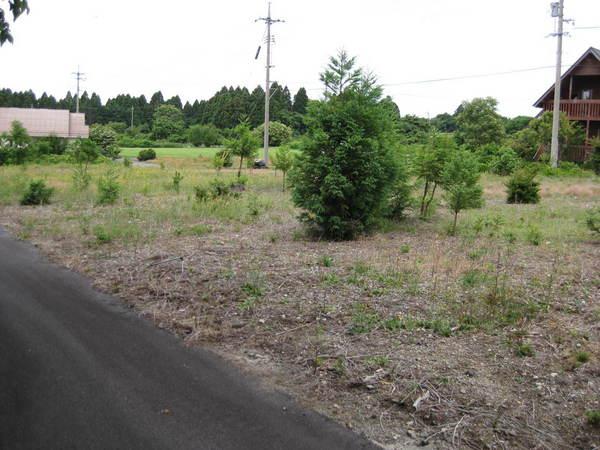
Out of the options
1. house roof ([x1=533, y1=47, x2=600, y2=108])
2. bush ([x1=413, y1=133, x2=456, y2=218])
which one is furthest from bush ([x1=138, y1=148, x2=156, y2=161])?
A: bush ([x1=413, y1=133, x2=456, y2=218])

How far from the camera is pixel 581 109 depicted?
37.0m

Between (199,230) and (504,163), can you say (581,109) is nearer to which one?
(504,163)

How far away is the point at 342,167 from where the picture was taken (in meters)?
10.9

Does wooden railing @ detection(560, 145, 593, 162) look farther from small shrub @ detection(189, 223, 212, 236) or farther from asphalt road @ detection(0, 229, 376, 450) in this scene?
asphalt road @ detection(0, 229, 376, 450)

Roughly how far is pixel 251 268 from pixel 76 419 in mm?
4427

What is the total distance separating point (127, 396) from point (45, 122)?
7243 cm

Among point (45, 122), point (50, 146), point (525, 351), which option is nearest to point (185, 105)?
point (45, 122)

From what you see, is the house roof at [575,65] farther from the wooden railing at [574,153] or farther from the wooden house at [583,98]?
the wooden railing at [574,153]

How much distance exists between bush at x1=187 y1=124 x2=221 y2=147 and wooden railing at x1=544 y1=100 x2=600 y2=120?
50.4m

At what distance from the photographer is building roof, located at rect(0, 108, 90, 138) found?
68.6 metres

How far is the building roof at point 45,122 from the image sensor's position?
68625 millimetres

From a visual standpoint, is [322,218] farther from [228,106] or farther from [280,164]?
[228,106]

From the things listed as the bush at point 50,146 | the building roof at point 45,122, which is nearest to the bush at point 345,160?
the bush at point 50,146

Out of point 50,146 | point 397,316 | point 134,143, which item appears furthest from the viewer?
point 134,143
